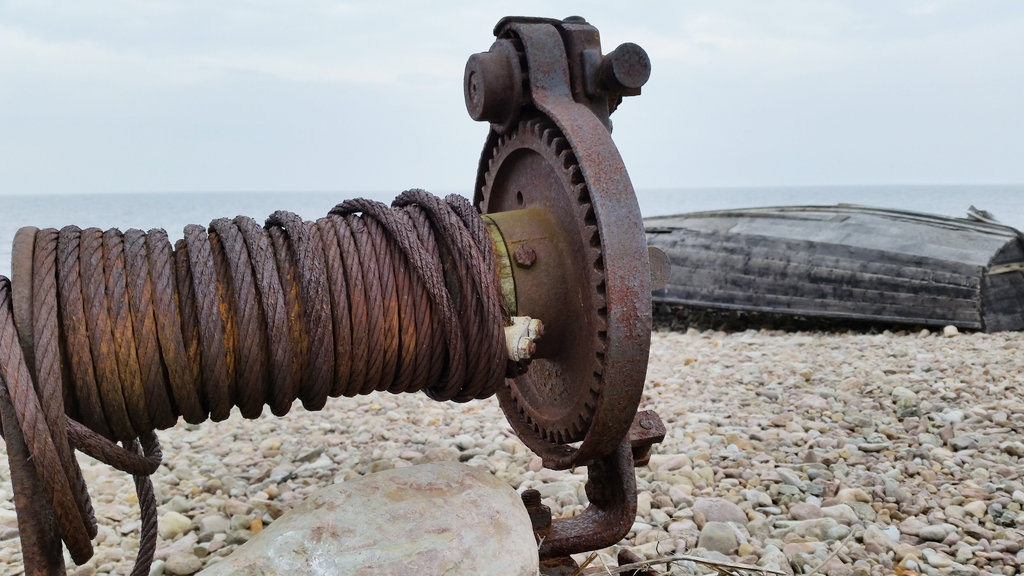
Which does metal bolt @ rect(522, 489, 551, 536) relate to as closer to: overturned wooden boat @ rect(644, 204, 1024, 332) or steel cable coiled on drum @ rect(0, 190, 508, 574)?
steel cable coiled on drum @ rect(0, 190, 508, 574)

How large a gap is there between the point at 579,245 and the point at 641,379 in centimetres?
38

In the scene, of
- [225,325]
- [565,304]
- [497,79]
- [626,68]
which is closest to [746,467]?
[565,304]

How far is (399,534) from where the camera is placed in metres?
1.96

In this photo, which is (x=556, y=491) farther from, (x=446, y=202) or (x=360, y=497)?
(x=446, y=202)

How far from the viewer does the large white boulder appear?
188 centimetres

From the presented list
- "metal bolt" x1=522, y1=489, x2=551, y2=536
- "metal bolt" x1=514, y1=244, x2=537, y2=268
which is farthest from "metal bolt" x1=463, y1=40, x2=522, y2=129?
"metal bolt" x1=522, y1=489, x2=551, y2=536

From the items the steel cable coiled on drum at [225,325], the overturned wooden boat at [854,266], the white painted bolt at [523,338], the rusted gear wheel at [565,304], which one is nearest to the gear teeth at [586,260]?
the rusted gear wheel at [565,304]

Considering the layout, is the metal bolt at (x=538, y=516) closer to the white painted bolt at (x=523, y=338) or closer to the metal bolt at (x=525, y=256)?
the white painted bolt at (x=523, y=338)

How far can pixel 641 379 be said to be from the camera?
2039mm

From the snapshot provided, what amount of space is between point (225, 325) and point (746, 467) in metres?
2.31

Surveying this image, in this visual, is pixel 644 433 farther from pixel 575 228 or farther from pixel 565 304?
pixel 575 228

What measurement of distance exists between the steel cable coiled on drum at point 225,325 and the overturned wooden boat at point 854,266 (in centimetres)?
495

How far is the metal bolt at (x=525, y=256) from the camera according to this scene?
221 centimetres

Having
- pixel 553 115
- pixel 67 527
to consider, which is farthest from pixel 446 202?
pixel 67 527
